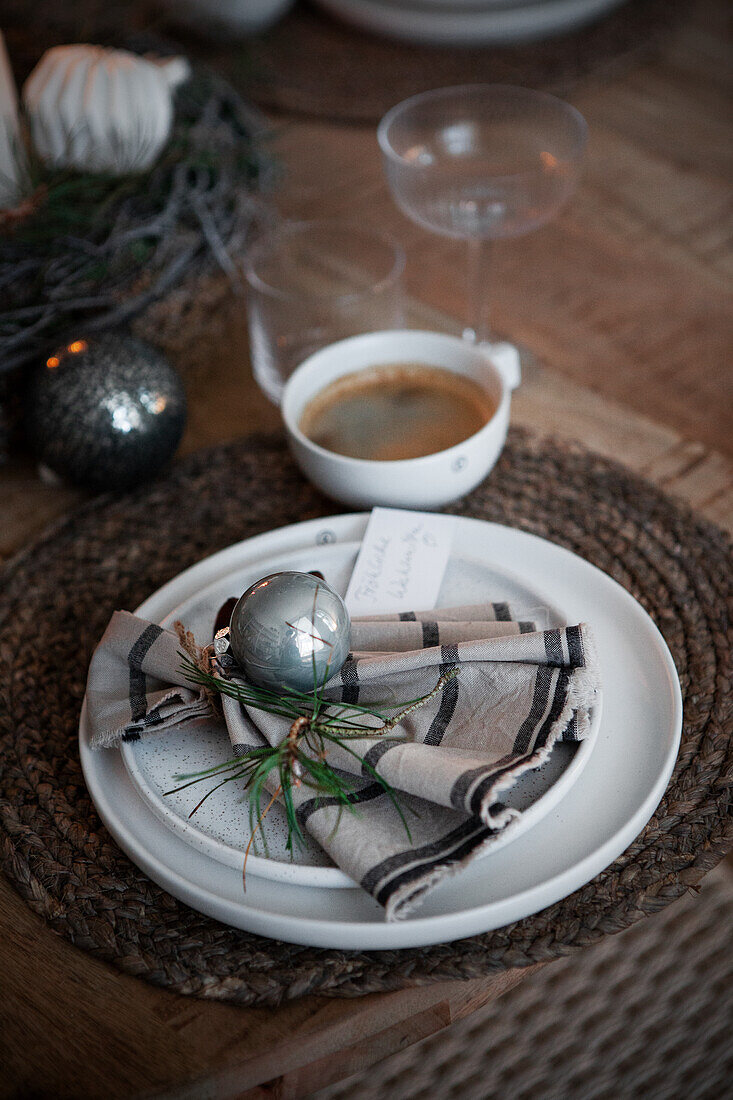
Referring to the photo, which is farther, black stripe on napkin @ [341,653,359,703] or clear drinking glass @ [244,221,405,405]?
clear drinking glass @ [244,221,405,405]

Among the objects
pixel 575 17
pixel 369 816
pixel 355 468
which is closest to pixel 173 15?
pixel 575 17

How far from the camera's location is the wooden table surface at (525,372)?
39 centimetres

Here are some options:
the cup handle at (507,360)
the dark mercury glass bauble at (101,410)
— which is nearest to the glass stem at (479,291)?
the cup handle at (507,360)

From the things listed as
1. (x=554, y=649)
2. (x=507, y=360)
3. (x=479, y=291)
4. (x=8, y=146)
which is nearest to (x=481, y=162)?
(x=479, y=291)

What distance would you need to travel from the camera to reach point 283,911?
397 mm

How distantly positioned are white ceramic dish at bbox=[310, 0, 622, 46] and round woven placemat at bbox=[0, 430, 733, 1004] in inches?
26.3

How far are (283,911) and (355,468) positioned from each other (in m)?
0.26

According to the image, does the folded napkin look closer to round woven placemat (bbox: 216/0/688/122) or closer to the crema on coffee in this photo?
the crema on coffee

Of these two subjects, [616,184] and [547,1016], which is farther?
[616,184]

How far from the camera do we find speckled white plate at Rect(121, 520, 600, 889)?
0.40 m

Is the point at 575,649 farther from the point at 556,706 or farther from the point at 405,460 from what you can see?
the point at 405,460

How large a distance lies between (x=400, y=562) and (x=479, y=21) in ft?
2.73

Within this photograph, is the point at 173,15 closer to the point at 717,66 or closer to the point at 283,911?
the point at 717,66

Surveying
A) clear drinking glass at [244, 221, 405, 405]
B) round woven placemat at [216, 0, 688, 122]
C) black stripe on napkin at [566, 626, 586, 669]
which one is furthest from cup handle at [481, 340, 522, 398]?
round woven placemat at [216, 0, 688, 122]
